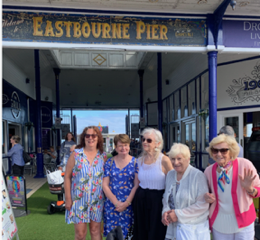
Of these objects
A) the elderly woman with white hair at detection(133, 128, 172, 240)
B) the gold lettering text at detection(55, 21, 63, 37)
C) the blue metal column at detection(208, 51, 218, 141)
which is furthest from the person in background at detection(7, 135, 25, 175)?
the elderly woman with white hair at detection(133, 128, 172, 240)

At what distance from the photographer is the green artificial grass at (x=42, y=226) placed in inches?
148

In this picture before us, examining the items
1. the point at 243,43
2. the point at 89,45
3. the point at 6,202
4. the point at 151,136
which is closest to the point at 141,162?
the point at 151,136

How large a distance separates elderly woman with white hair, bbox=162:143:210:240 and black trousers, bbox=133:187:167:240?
174 mm

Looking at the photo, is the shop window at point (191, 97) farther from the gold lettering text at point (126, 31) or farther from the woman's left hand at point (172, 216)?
the woman's left hand at point (172, 216)

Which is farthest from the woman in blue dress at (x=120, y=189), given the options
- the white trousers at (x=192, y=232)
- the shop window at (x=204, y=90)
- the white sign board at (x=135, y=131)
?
the white sign board at (x=135, y=131)

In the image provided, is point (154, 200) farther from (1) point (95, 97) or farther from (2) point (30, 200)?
(1) point (95, 97)

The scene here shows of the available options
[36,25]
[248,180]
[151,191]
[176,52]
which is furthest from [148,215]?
[176,52]

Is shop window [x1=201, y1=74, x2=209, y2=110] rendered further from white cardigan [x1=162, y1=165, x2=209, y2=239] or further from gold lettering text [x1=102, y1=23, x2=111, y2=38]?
white cardigan [x1=162, y1=165, x2=209, y2=239]

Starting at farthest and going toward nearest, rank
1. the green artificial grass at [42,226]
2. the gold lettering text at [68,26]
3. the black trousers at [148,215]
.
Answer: the gold lettering text at [68,26] < the green artificial grass at [42,226] < the black trousers at [148,215]

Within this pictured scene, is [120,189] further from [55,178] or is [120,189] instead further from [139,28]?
[139,28]

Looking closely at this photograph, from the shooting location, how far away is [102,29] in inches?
208

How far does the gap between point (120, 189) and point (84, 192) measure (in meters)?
0.38

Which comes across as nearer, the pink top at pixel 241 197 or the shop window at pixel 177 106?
the pink top at pixel 241 197

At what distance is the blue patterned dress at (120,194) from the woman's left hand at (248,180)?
1024mm
